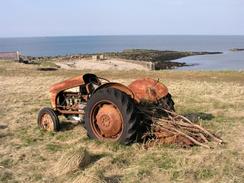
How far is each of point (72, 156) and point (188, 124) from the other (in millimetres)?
2632

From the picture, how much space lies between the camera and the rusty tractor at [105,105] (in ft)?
29.4

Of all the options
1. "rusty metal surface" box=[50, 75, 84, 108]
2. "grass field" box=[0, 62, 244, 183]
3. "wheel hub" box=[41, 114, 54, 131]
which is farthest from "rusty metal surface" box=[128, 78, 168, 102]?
"wheel hub" box=[41, 114, 54, 131]

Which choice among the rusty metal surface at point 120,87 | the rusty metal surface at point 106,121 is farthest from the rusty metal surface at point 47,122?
the rusty metal surface at point 120,87

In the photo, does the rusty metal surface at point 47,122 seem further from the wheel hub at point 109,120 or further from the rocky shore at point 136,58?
the rocky shore at point 136,58

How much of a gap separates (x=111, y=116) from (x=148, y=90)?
144 centimetres

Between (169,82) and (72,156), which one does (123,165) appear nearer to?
(72,156)

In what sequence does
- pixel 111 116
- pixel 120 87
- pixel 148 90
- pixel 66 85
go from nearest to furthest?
pixel 111 116 < pixel 120 87 < pixel 148 90 < pixel 66 85

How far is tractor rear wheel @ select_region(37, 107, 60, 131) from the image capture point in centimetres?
1075

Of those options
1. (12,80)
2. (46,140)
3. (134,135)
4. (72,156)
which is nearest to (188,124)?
(134,135)

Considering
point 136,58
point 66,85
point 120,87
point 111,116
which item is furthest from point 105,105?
point 136,58

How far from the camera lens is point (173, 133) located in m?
8.99

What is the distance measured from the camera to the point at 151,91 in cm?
1025

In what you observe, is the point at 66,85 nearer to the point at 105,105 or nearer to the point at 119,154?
the point at 105,105

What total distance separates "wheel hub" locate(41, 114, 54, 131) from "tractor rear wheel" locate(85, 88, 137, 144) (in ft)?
5.30
